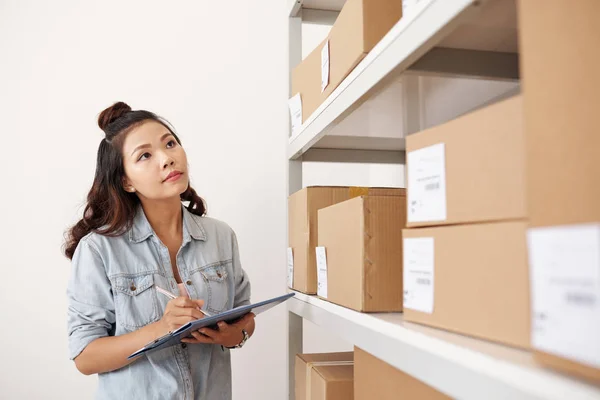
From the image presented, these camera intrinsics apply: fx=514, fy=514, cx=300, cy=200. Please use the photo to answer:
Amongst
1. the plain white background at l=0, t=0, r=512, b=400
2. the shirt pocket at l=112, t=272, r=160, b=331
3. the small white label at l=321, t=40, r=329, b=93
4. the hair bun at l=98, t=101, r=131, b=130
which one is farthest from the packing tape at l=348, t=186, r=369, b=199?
the plain white background at l=0, t=0, r=512, b=400

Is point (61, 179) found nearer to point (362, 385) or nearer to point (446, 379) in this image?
point (362, 385)

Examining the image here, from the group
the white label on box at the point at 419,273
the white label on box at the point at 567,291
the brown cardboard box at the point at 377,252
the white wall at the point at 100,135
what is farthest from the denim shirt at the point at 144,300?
the white label on box at the point at 567,291

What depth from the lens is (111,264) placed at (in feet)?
5.12

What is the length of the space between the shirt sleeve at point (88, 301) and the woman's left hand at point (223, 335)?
0.89 feet

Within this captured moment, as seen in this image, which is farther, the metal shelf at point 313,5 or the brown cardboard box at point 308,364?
the metal shelf at point 313,5

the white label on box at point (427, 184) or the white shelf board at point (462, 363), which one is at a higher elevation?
the white label on box at point (427, 184)

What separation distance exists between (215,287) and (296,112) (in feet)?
2.09

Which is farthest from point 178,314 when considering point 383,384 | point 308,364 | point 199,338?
point 383,384

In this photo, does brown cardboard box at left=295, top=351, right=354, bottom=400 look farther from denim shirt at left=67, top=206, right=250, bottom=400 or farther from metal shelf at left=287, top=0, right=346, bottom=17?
metal shelf at left=287, top=0, right=346, bottom=17

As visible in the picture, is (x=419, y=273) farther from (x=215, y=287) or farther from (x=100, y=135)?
(x=100, y=135)

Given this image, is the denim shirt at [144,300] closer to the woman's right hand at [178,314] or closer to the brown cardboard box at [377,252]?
the woman's right hand at [178,314]

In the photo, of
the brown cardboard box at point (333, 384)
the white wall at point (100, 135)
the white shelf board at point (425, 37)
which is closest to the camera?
the white shelf board at point (425, 37)

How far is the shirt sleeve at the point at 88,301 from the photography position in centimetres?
148

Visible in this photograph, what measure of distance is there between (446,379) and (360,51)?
0.64 meters
